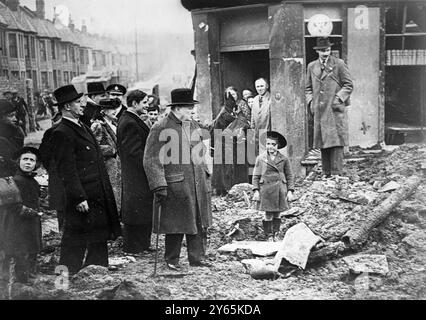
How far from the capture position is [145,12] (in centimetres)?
1116

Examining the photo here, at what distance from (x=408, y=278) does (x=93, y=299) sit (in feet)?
9.65

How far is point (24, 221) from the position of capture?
5285mm

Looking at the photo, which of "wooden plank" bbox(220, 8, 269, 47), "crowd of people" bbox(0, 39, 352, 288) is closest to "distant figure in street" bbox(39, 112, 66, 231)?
"crowd of people" bbox(0, 39, 352, 288)

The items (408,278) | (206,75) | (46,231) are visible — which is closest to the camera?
(408,278)

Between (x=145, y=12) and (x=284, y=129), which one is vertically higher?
(x=145, y=12)

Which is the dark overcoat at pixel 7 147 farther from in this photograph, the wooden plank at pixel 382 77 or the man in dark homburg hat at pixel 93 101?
the wooden plank at pixel 382 77

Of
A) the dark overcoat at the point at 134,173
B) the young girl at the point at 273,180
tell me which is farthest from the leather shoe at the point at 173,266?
the young girl at the point at 273,180

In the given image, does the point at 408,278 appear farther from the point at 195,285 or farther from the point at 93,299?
the point at 93,299

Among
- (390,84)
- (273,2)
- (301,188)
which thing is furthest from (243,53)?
(301,188)

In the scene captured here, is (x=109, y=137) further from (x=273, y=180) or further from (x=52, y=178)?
(x=273, y=180)

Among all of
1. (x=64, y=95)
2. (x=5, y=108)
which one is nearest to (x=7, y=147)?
(x=5, y=108)

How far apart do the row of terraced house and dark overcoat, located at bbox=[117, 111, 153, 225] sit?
14.8 meters

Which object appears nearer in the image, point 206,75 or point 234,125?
point 234,125

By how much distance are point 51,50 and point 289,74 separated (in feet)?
82.0
